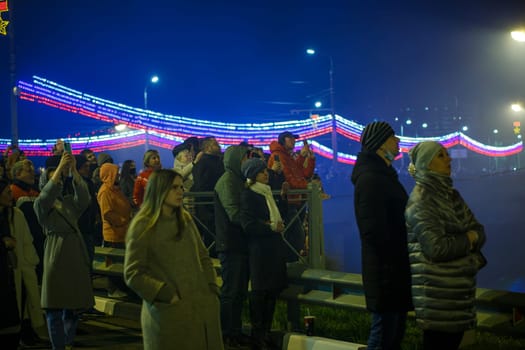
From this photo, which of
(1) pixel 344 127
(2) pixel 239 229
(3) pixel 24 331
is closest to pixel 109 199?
(3) pixel 24 331

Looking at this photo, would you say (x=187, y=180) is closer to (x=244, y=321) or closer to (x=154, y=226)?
(x=244, y=321)

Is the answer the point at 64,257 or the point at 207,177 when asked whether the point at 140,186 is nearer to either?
the point at 207,177

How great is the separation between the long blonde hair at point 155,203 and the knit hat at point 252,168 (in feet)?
9.16

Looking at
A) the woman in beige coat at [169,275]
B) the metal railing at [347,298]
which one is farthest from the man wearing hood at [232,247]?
the woman in beige coat at [169,275]

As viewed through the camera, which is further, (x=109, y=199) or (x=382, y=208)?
(x=109, y=199)

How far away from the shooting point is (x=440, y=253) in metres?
5.00

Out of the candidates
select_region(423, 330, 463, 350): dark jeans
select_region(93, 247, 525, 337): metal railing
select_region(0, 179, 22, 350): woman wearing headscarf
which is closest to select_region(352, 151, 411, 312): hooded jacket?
select_region(423, 330, 463, 350): dark jeans

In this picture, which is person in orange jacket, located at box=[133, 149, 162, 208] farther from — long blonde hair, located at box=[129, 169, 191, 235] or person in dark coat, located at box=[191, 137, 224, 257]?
long blonde hair, located at box=[129, 169, 191, 235]

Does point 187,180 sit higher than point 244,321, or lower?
higher

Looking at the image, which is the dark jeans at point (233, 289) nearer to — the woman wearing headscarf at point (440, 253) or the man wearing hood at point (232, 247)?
the man wearing hood at point (232, 247)

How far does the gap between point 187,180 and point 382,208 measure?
6.78m

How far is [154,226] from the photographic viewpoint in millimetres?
4820

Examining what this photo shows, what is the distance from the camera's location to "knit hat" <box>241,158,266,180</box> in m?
7.71

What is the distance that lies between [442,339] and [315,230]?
14.7 ft
